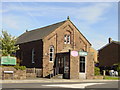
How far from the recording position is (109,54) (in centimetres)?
7100

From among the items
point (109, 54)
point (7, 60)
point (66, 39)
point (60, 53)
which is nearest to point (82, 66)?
point (60, 53)

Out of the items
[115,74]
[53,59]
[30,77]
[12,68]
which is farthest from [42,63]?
[115,74]

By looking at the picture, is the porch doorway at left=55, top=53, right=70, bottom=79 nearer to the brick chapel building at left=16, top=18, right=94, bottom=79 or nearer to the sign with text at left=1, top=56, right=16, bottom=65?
the brick chapel building at left=16, top=18, right=94, bottom=79

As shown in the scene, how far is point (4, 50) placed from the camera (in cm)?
4500

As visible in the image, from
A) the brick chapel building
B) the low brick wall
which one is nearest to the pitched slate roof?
the brick chapel building

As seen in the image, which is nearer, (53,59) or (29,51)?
(53,59)

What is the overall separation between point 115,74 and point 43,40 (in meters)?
18.4

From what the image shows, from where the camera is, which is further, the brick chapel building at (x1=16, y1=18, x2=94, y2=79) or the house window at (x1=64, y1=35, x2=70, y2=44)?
the house window at (x1=64, y1=35, x2=70, y2=44)

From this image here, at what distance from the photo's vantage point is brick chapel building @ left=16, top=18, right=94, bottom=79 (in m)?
37.8

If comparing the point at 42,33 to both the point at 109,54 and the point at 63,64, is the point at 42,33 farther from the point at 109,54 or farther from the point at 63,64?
the point at 109,54

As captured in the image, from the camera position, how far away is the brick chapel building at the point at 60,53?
3778cm

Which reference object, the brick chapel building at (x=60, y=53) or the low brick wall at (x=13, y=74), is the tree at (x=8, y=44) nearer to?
the brick chapel building at (x=60, y=53)

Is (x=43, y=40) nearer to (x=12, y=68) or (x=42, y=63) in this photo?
(x=42, y=63)

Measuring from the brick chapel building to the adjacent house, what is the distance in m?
24.3
